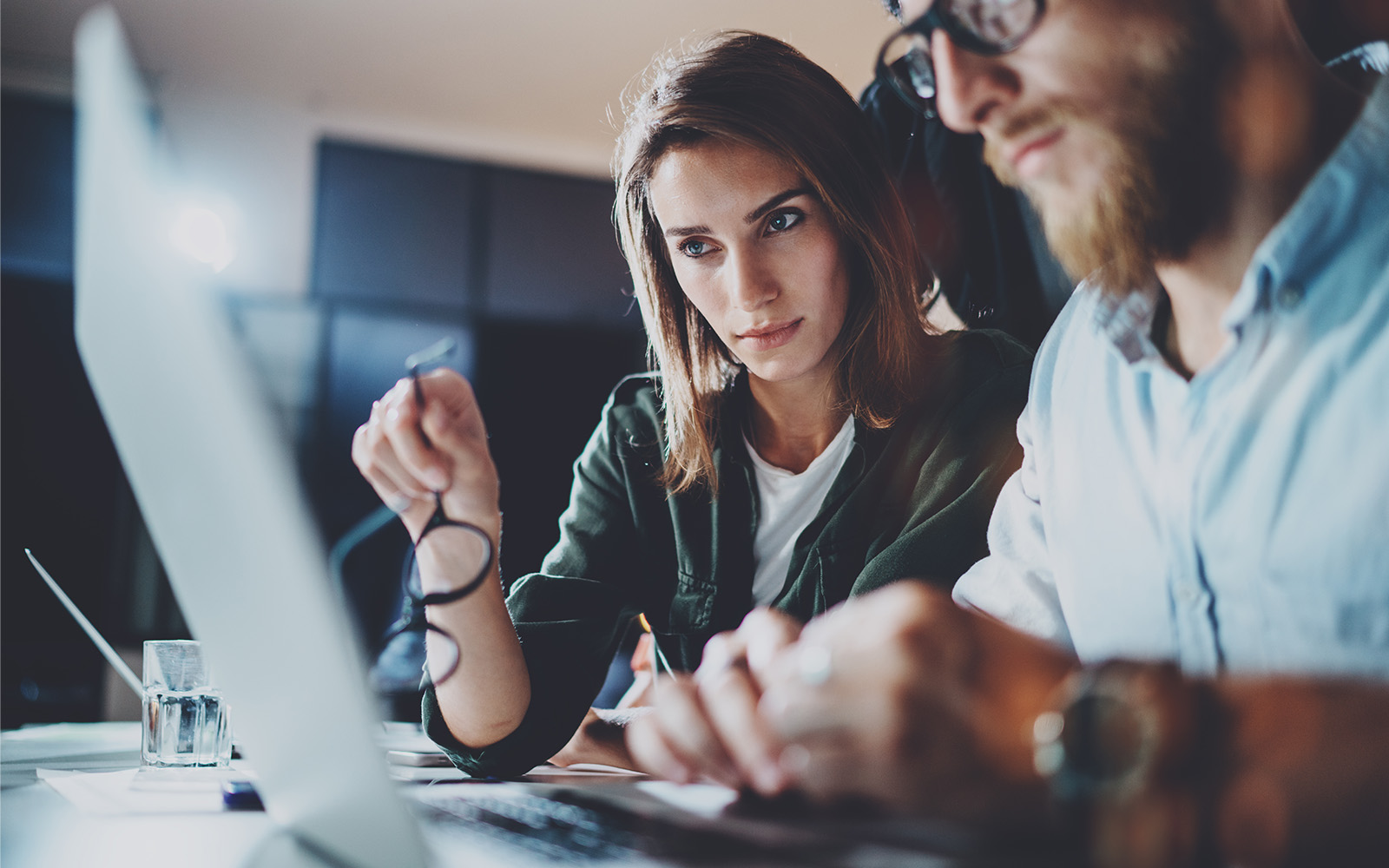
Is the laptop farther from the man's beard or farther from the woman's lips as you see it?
the woman's lips

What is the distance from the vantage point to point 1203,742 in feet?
1.32

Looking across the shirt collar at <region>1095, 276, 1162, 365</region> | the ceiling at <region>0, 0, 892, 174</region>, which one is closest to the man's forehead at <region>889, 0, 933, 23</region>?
the shirt collar at <region>1095, 276, 1162, 365</region>

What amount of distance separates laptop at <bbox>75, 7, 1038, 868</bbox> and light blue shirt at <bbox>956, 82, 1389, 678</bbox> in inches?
13.5

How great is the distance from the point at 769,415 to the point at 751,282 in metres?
0.22

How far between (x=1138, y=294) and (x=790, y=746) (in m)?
0.52

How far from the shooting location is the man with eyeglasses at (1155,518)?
40 centimetres

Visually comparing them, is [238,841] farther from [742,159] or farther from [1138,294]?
[742,159]

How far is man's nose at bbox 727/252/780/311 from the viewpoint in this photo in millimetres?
1219

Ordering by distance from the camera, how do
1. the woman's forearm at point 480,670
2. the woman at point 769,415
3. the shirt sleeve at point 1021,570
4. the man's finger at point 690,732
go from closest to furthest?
the man's finger at point 690,732 < the shirt sleeve at point 1021,570 < the woman's forearm at point 480,670 < the woman at point 769,415

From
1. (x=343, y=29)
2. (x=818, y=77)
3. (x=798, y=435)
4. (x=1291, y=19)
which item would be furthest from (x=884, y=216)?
(x=343, y=29)

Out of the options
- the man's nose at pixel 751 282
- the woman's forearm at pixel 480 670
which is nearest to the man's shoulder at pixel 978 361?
the man's nose at pixel 751 282

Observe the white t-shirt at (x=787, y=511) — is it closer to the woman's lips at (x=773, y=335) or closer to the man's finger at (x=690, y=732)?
the woman's lips at (x=773, y=335)

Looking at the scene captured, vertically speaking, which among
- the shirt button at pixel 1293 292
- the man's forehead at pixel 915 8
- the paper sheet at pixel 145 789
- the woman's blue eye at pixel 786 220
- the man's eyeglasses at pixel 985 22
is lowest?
the paper sheet at pixel 145 789

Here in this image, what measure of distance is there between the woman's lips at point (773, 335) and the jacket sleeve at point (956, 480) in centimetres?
20
